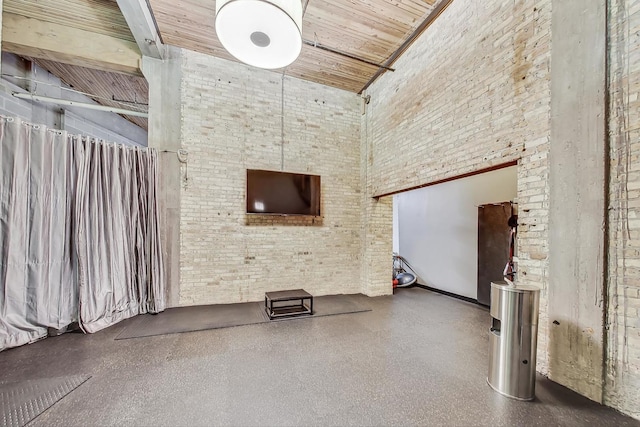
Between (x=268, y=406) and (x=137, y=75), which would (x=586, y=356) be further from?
(x=137, y=75)

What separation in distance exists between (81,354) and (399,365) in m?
3.61

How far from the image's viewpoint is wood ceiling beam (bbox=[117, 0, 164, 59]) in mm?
3415

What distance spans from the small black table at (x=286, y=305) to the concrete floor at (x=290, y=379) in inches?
15.0

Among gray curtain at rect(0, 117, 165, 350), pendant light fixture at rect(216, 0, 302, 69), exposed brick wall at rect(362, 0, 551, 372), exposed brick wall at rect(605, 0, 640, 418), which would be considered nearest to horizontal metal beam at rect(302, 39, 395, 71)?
exposed brick wall at rect(362, 0, 551, 372)

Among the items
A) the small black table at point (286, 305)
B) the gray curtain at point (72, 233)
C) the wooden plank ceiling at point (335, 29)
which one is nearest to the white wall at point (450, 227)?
the wooden plank ceiling at point (335, 29)

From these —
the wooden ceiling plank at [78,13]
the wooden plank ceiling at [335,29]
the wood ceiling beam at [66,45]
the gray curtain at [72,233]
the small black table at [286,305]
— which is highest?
the wooden ceiling plank at [78,13]

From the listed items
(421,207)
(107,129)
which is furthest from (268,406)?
(107,129)

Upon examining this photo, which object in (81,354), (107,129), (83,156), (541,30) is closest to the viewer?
(541,30)

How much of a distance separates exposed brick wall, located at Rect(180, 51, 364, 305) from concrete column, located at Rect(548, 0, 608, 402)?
12.0ft

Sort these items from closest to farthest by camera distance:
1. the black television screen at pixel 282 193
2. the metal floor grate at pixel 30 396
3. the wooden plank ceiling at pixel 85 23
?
the metal floor grate at pixel 30 396, the wooden plank ceiling at pixel 85 23, the black television screen at pixel 282 193

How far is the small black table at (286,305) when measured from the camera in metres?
4.00

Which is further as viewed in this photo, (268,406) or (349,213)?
(349,213)

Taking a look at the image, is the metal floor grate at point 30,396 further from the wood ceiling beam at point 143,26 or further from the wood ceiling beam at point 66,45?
the wood ceiling beam at point 66,45

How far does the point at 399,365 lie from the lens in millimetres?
2662
